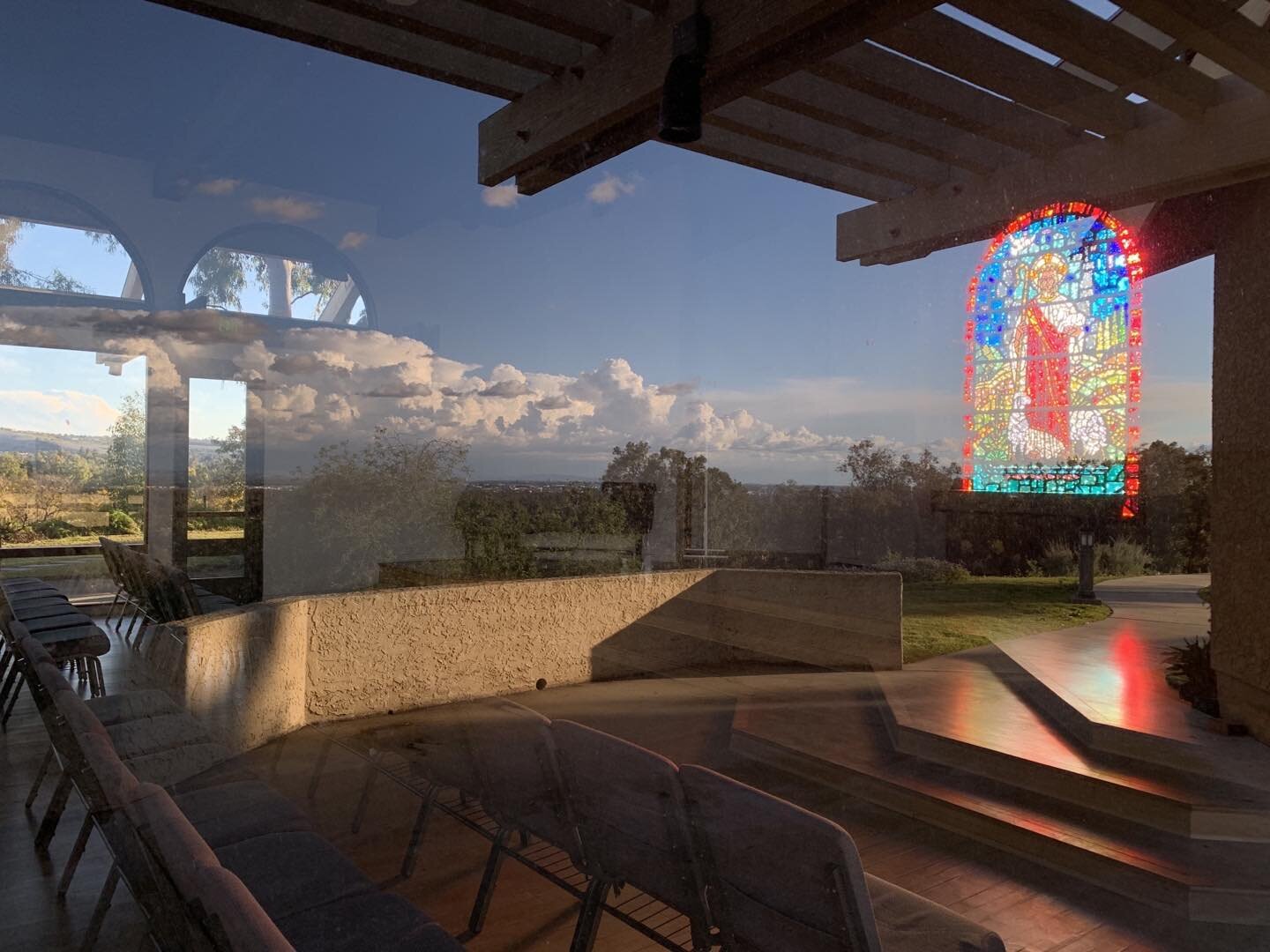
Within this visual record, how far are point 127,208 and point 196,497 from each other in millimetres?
795

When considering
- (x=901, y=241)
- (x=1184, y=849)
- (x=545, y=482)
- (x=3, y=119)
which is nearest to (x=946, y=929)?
(x=1184, y=849)

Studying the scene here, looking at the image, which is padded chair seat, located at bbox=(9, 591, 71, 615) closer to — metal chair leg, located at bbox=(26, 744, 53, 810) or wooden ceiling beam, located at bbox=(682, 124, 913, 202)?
metal chair leg, located at bbox=(26, 744, 53, 810)

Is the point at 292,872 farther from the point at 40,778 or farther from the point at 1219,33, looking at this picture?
the point at 1219,33

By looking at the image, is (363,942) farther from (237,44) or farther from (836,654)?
(836,654)

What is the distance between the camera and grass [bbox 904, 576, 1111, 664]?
1.92 m

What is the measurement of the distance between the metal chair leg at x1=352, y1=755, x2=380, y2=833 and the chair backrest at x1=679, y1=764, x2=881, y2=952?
4.02 feet

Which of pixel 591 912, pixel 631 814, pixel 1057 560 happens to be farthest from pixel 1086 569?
pixel 591 912

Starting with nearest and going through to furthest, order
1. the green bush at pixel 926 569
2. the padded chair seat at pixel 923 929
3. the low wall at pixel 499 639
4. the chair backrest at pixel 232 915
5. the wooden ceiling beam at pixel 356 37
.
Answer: the chair backrest at pixel 232 915, the padded chair seat at pixel 923 929, the wooden ceiling beam at pixel 356 37, the green bush at pixel 926 569, the low wall at pixel 499 639

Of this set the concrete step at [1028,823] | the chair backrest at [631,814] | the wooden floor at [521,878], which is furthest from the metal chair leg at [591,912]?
the concrete step at [1028,823]

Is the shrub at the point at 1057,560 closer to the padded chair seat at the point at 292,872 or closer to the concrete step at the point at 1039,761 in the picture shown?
the concrete step at the point at 1039,761

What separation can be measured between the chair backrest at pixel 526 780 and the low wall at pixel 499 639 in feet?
4.07

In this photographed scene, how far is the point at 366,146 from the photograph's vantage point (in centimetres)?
213

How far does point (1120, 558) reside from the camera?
178 centimetres

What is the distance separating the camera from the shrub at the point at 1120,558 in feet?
5.81
